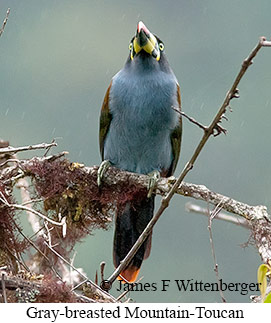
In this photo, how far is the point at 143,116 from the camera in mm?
3424

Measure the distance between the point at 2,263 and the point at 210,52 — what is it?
59.8 feet

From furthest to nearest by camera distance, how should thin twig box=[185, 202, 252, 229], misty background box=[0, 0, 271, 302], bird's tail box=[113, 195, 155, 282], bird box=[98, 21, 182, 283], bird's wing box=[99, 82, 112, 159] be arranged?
misty background box=[0, 0, 271, 302]
bird's wing box=[99, 82, 112, 159]
bird box=[98, 21, 182, 283]
bird's tail box=[113, 195, 155, 282]
thin twig box=[185, 202, 252, 229]

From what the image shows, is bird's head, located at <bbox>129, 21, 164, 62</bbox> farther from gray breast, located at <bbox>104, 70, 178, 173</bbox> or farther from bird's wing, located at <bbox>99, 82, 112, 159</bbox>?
bird's wing, located at <bbox>99, 82, 112, 159</bbox>

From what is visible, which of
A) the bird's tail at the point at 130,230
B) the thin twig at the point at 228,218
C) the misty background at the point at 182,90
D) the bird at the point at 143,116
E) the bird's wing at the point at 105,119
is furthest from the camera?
the misty background at the point at 182,90

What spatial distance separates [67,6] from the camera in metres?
28.4

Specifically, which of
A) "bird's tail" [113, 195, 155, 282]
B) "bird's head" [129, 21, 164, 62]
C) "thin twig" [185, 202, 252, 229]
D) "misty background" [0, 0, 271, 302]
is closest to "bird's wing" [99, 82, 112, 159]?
"bird's head" [129, 21, 164, 62]

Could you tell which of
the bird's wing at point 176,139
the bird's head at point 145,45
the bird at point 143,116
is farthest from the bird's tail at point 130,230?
the bird's head at point 145,45

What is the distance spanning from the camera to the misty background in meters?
14.4

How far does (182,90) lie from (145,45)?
18480mm

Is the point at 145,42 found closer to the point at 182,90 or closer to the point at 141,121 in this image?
the point at 141,121

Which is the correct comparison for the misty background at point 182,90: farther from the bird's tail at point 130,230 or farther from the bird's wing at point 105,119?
the bird's tail at point 130,230

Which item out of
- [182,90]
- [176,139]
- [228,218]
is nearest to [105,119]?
[176,139]

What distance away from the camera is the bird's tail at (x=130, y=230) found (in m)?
3.27

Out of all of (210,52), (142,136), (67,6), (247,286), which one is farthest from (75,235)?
(67,6)
